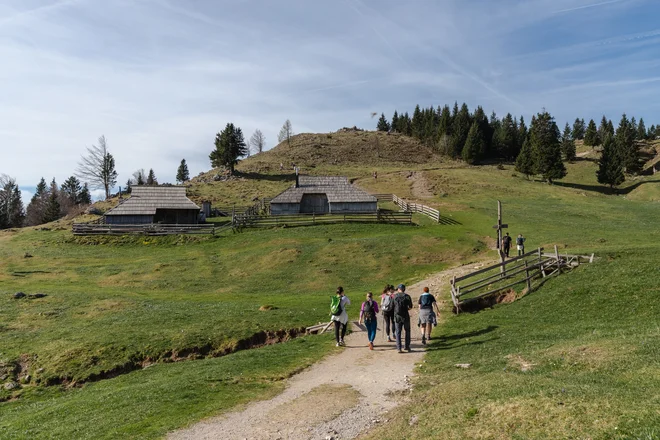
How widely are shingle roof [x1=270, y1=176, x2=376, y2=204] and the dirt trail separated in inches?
1825

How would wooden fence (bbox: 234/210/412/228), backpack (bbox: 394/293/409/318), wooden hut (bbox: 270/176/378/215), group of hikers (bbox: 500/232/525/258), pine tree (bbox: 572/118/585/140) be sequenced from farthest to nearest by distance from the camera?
pine tree (bbox: 572/118/585/140), wooden hut (bbox: 270/176/378/215), wooden fence (bbox: 234/210/412/228), group of hikers (bbox: 500/232/525/258), backpack (bbox: 394/293/409/318)

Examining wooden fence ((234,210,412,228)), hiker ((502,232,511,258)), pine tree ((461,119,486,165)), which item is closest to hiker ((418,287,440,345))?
hiker ((502,232,511,258))

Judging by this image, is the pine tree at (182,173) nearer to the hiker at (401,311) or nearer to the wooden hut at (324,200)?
the wooden hut at (324,200)

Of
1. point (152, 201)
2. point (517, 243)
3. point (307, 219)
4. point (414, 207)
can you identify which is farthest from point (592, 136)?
point (152, 201)

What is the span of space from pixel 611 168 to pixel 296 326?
3774 inches

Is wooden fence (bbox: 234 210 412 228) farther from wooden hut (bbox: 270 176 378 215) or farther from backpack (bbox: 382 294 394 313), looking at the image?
backpack (bbox: 382 294 394 313)

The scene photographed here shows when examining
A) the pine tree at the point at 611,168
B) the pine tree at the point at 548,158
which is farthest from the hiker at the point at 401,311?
the pine tree at the point at 611,168

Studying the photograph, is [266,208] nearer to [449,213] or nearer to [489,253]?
[449,213]

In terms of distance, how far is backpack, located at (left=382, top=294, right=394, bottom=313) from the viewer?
18109 millimetres

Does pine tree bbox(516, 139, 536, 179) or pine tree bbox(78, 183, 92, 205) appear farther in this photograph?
pine tree bbox(78, 183, 92, 205)

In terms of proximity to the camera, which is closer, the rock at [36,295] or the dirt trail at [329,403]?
the dirt trail at [329,403]

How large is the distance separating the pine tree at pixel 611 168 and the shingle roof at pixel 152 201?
3372 inches

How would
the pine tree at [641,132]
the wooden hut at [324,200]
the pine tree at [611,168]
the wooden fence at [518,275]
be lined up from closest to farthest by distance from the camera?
the wooden fence at [518,275], the wooden hut at [324,200], the pine tree at [611,168], the pine tree at [641,132]

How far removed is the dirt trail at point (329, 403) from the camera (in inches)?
420
